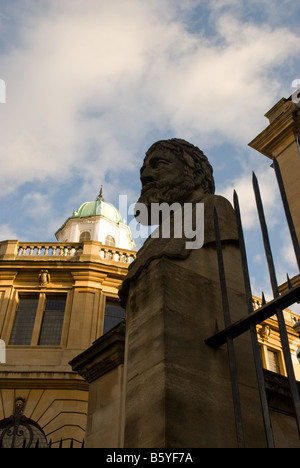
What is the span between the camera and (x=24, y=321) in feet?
61.9

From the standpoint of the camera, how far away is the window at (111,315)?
18750 millimetres

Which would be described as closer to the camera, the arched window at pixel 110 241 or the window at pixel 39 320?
the window at pixel 39 320

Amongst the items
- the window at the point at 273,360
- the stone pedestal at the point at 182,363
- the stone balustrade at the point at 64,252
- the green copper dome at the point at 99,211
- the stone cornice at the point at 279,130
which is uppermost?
the green copper dome at the point at 99,211

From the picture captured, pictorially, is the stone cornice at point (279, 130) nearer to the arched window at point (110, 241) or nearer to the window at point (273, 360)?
the window at point (273, 360)

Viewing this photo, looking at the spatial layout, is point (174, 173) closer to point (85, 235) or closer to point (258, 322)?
point (258, 322)

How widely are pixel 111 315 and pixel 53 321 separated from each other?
7.76 ft

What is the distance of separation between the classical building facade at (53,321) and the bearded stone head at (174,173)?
12795mm

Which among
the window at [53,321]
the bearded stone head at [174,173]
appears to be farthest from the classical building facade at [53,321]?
the bearded stone head at [174,173]

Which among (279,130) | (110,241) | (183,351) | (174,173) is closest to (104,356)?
(183,351)

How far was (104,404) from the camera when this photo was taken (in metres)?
3.69

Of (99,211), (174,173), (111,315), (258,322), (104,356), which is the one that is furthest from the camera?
(99,211)

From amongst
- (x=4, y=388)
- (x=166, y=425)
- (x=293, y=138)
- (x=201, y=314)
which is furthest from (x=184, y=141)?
(x=4, y=388)

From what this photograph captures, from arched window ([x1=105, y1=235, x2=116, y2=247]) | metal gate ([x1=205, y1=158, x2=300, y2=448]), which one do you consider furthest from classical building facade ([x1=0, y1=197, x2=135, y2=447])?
arched window ([x1=105, y1=235, x2=116, y2=247])
